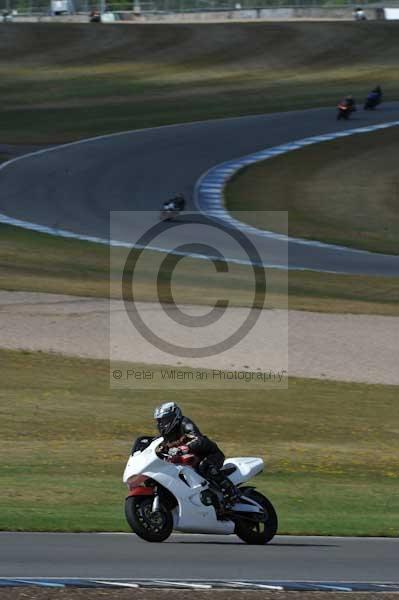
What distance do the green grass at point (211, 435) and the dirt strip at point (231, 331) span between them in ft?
2.81

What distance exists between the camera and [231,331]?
26703 mm

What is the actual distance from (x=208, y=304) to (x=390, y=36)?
2278 inches

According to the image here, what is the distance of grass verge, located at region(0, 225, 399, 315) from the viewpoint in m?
30.5

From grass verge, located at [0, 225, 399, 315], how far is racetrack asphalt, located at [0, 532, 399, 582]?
16.5 metres

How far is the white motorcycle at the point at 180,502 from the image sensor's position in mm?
12742

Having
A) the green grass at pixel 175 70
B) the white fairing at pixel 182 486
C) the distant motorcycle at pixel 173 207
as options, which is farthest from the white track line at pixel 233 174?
the white fairing at pixel 182 486

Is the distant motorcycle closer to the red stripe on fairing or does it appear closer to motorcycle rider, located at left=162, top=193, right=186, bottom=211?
motorcycle rider, located at left=162, top=193, right=186, bottom=211

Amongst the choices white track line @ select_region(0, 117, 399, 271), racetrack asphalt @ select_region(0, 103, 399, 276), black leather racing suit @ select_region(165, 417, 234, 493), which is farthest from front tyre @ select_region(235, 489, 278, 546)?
racetrack asphalt @ select_region(0, 103, 399, 276)

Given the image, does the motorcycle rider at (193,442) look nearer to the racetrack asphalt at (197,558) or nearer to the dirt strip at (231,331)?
the racetrack asphalt at (197,558)

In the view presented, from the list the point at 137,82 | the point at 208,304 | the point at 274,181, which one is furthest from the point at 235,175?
the point at 137,82

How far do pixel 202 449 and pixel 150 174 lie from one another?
3653cm

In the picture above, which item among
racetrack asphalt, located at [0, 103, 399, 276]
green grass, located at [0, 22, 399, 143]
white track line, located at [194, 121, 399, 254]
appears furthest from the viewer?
green grass, located at [0, 22, 399, 143]

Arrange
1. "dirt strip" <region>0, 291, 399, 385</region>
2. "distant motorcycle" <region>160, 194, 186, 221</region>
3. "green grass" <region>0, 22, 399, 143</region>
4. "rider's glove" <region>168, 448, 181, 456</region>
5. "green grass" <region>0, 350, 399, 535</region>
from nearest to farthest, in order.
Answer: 1. "rider's glove" <region>168, 448, 181, 456</region>
2. "green grass" <region>0, 350, 399, 535</region>
3. "dirt strip" <region>0, 291, 399, 385</region>
4. "distant motorcycle" <region>160, 194, 186, 221</region>
5. "green grass" <region>0, 22, 399, 143</region>

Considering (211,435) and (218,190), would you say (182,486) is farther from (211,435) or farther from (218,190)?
(218,190)
